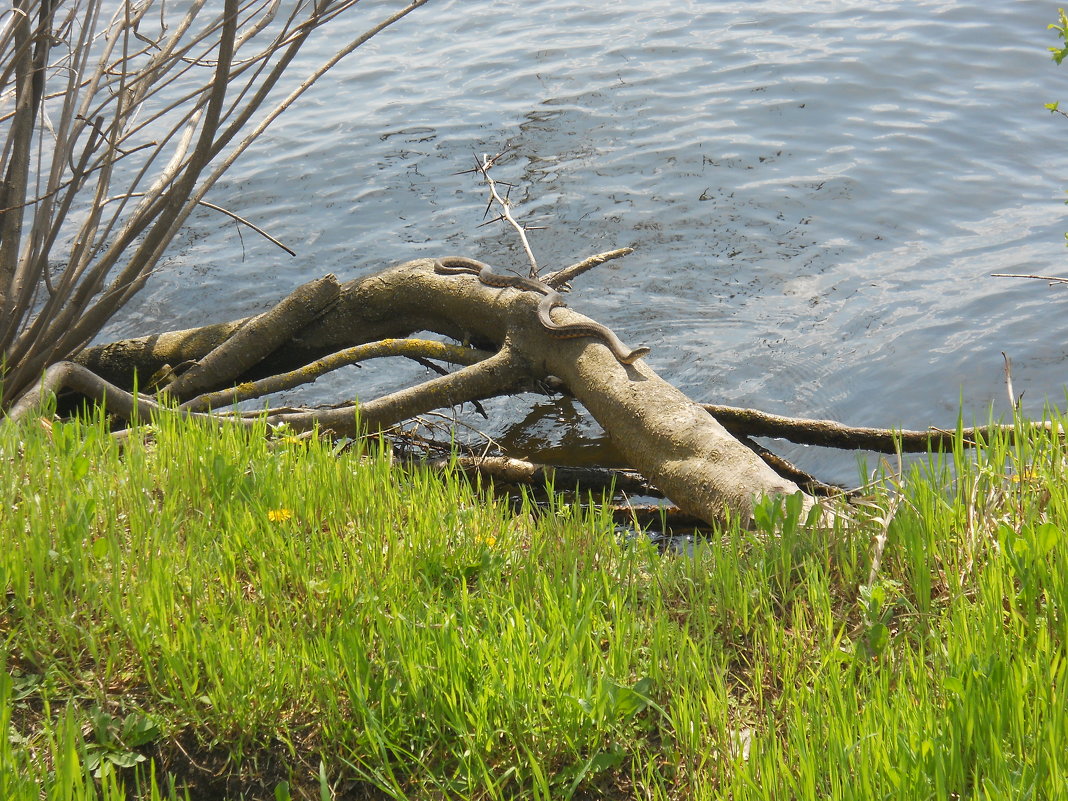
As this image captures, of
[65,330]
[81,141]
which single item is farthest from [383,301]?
[81,141]

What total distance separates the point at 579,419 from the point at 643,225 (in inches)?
121

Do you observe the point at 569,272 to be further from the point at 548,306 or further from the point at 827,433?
the point at 827,433

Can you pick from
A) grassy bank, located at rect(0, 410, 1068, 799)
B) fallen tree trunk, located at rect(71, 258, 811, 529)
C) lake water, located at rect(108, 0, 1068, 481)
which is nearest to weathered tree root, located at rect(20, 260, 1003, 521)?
fallen tree trunk, located at rect(71, 258, 811, 529)

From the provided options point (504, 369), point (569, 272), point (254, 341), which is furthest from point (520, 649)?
point (569, 272)

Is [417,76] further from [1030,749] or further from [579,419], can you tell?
[1030,749]

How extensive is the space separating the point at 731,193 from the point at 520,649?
7.73 m

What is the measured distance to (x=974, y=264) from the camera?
8289 millimetres

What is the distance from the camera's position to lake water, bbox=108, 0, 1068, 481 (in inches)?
289

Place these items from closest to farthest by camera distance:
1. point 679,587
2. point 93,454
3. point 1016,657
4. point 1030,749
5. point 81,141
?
point 1030,749 → point 1016,657 → point 679,587 → point 93,454 → point 81,141

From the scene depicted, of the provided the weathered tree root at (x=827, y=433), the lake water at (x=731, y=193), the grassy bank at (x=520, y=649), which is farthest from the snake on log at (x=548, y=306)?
the grassy bank at (x=520, y=649)

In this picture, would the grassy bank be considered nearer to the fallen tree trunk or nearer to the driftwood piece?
the fallen tree trunk

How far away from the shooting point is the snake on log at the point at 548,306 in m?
5.46

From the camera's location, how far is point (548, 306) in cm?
574

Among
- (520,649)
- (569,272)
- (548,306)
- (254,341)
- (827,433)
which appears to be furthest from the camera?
(569,272)
